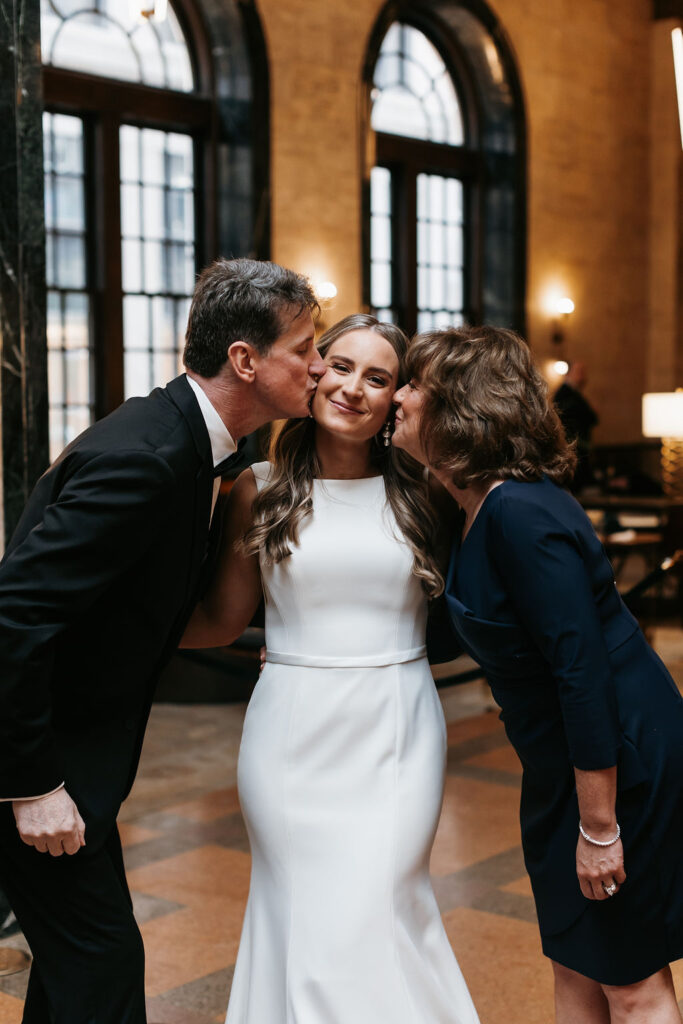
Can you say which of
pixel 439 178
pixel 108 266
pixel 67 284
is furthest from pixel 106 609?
pixel 439 178

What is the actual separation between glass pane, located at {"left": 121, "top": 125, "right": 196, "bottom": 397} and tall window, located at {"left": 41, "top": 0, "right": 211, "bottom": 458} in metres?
0.01

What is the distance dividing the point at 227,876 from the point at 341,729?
2010 millimetres

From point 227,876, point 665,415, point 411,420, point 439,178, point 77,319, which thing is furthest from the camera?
point 439,178

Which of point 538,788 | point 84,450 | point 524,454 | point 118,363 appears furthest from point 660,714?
point 118,363

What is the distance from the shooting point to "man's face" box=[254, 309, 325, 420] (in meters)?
2.32

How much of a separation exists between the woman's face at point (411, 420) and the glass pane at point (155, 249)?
30.3ft

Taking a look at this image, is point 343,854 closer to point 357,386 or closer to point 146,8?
point 357,386

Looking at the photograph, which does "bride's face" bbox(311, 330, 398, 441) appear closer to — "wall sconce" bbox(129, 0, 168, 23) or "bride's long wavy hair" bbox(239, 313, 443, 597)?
"bride's long wavy hair" bbox(239, 313, 443, 597)

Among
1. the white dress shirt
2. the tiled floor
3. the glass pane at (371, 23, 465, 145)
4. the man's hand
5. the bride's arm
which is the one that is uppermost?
the glass pane at (371, 23, 465, 145)

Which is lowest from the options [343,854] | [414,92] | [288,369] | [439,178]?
[343,854]

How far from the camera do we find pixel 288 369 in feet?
7.70

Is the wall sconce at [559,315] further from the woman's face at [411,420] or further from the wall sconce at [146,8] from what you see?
the woman's face at [411,420]

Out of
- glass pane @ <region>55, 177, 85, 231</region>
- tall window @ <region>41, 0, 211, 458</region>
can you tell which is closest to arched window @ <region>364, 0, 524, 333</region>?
tall window @ <region>41, 0, 211, 458</region>

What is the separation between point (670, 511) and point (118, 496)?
319 inches
